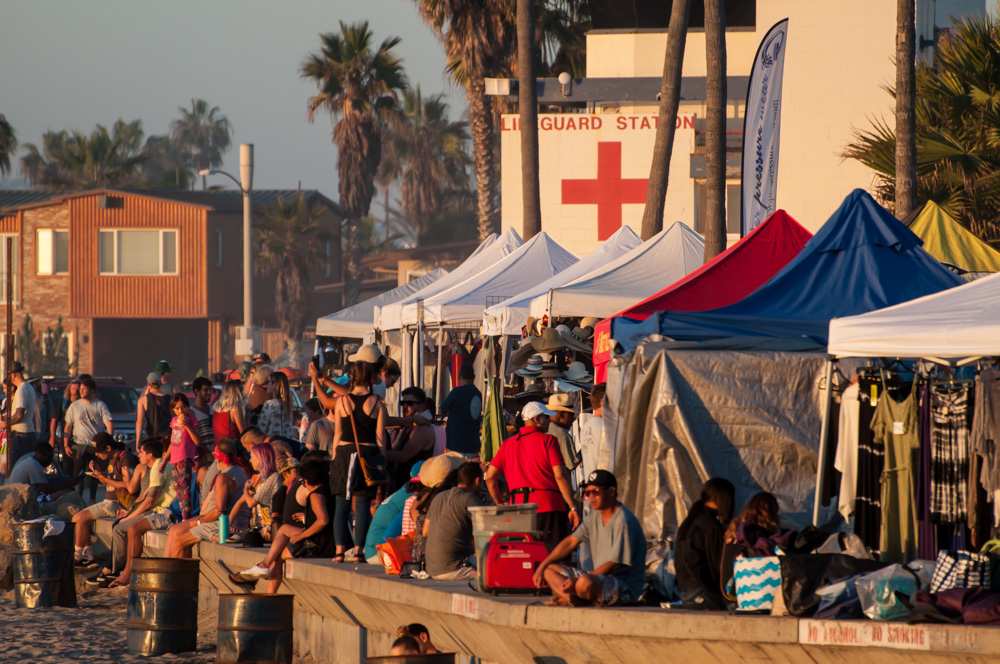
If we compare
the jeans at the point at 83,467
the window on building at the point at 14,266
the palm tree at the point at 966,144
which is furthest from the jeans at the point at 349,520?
the window on building at the point at 14,266

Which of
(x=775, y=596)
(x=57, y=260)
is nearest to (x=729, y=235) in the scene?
(x=775, y=596)

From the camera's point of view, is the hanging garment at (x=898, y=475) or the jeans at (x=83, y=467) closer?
the hanging garment at (x=898, y=475)

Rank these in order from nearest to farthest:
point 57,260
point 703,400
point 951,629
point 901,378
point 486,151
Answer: point 951,629 < point 901,378 < point 703,400 < point 486,151 < point 57,260

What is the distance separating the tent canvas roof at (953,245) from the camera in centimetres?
1855

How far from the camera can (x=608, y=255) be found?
22.2m

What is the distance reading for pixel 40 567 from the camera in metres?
18.7

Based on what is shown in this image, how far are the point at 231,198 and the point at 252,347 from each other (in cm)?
2230

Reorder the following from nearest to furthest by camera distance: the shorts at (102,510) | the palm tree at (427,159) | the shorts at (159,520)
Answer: the shorts at (159,520), the shorts at (102,510), the palm tree at (427,159)

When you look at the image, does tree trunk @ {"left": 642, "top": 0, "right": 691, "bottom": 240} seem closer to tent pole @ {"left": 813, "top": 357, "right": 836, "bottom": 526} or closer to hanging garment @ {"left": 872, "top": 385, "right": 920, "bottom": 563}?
tent pole @ {"left": 813, "top": 357, "right": 836, "bottom": 526}

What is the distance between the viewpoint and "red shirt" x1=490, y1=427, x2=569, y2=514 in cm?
1365

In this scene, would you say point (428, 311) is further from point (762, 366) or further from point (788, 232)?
point (762, 366)

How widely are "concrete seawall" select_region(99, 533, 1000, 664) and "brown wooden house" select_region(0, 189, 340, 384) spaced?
4634cm

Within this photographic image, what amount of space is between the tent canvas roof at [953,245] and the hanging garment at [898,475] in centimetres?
638

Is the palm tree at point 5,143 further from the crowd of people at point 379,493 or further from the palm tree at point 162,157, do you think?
the palm tree at point 162,157
